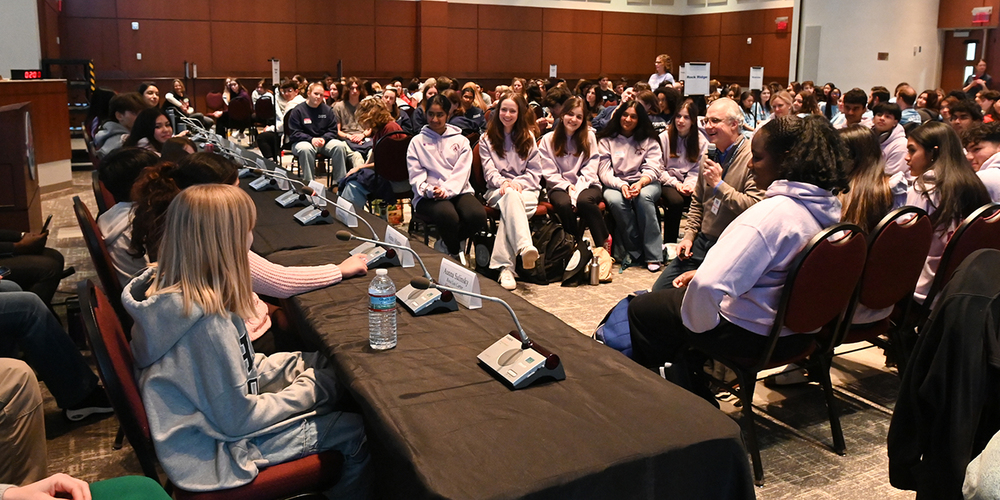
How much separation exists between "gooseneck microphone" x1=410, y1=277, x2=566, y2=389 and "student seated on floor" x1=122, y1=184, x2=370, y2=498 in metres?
0.39

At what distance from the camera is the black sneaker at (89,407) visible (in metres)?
3.07

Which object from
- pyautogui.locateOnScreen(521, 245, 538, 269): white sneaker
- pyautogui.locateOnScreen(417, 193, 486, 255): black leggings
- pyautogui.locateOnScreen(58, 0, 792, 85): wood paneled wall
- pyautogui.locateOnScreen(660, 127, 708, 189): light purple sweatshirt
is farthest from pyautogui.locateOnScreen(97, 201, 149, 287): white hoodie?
pyautogui.locateOnScreen(58, 0, 792, 85): wood paneled wall

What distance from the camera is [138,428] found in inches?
68.3

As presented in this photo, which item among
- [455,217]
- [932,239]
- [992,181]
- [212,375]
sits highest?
[992,181]

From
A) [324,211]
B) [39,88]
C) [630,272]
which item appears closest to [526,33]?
[39,88]

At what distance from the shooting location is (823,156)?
2.54m

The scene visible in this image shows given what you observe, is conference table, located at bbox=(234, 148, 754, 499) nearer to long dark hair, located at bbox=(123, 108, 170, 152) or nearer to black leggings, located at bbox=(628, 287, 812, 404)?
black leggings, located at bbox=(628, 287, 812, 404)

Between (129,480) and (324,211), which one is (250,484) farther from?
(324,211)

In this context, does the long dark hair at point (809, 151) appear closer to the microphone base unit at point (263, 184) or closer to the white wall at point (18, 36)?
the microphone base unit at point (263, 184)

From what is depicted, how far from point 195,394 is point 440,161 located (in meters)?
3.85

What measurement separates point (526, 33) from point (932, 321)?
773 inches

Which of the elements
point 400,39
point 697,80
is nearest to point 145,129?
point 697,80

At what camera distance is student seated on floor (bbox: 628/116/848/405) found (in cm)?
245

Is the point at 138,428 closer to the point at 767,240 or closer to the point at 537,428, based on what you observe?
the point at 537,428
